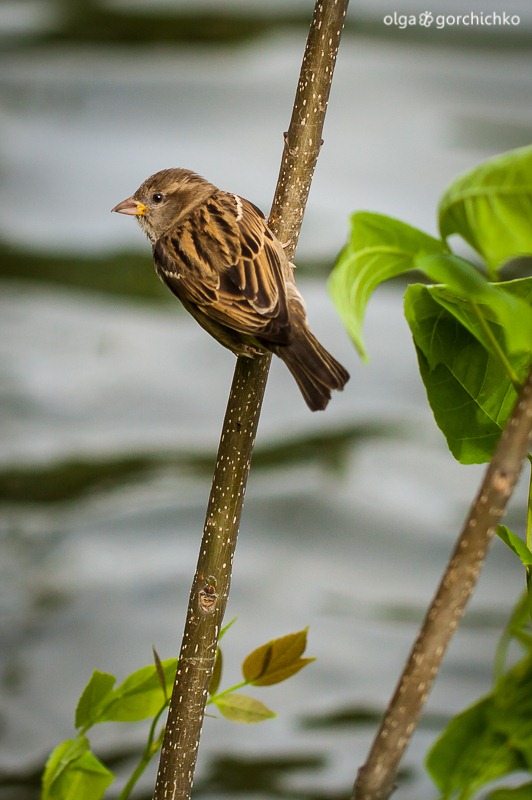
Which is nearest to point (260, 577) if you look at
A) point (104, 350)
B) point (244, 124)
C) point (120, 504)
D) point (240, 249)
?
point (120, 504)

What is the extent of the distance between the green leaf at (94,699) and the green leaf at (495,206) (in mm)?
508

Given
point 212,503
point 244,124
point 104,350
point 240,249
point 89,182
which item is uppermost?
point 244,124

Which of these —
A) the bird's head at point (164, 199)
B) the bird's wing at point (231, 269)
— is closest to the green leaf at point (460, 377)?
the bird's wing at point (231, 269)

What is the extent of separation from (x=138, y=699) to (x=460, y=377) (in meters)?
0.38

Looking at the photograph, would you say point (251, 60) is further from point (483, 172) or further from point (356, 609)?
point (483, 172)

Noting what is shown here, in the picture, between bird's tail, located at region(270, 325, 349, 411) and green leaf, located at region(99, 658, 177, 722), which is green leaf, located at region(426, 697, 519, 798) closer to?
green leaf, located at region(99, 658, 177, 722)

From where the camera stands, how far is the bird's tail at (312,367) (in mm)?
1211

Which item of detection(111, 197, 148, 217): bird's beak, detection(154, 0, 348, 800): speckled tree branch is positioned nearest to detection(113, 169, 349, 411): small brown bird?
detection(111, 197, 148, 217): bird's beak

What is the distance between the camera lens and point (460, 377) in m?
0.78

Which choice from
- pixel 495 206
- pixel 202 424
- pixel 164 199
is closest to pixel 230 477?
pixel 495 206

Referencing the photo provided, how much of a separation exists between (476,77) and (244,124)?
34.7 inches

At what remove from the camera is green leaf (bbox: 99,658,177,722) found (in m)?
0.84

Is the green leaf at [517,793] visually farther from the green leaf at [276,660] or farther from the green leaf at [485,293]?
the green leaf at [485,293]

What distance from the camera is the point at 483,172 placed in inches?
18.5
